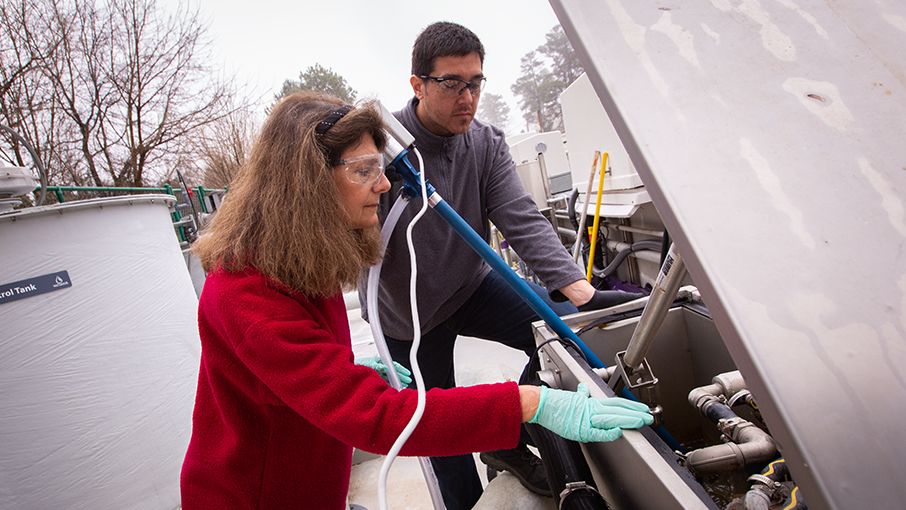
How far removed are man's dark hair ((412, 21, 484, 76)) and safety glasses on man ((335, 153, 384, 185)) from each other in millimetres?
610

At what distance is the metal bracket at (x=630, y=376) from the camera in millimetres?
870

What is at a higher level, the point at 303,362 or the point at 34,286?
the point at 303,362

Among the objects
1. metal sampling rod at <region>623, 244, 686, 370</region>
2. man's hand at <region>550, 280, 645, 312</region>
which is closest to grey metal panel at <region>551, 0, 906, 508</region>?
metal sampling rod at <region>623, 244, 686, 370</region>

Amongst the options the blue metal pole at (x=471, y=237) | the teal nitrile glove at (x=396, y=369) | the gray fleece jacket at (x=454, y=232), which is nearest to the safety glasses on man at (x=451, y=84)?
the gray fleece jacket at (x=454, y=232)

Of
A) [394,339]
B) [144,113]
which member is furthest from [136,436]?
[144,113]

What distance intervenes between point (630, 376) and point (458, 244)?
771 mm

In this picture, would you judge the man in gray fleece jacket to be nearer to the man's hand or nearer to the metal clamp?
the man's hand

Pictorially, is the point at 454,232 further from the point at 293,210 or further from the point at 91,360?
the point at 91,360

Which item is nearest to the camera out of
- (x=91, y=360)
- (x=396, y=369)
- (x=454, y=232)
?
(x=396, y=369)

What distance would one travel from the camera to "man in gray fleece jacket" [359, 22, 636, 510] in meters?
1.39

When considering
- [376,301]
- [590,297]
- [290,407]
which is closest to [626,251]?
[590,297]

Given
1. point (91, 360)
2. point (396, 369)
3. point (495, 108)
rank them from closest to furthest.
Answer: point (396, 369)
point (91, 360)
point (495, 108)

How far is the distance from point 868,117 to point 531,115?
84.0 feet

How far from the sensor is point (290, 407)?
0.79 meters
